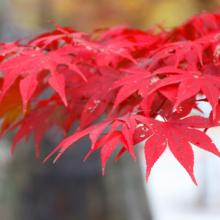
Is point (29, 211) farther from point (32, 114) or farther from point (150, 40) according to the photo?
point (150, 40)

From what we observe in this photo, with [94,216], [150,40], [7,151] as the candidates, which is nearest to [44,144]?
[7,151]

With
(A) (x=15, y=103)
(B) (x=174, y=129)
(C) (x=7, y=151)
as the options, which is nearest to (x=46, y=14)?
(C) (x=7, y=151)

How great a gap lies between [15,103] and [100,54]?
278 millimetres

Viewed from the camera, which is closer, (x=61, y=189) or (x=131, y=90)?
(x=131, y=90)

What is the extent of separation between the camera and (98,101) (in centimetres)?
58

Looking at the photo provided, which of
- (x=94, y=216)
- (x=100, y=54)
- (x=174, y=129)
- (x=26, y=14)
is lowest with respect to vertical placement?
(x=94, y=216)

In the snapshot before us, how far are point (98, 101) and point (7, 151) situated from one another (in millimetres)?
985

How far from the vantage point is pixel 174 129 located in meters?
0.45

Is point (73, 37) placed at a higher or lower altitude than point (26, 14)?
lower

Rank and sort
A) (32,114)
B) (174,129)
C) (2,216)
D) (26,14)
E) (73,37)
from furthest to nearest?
(26,14) → (2,216) → (32,114) → (73,37) → (174,129)

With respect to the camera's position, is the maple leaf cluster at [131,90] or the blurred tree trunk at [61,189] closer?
the maple leaf cluster at [131,90]

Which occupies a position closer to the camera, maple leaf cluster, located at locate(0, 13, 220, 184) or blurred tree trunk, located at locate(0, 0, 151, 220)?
maple leaf cluster, located at locate(0, 13, 220, 184)

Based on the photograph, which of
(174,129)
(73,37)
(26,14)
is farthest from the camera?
(26,14)

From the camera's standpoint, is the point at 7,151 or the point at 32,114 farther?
the point at 7,151
